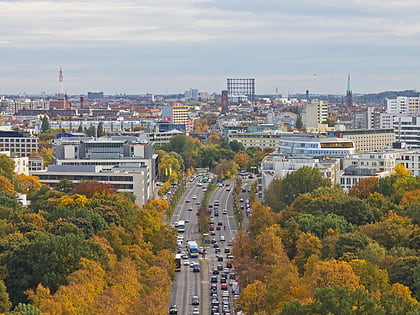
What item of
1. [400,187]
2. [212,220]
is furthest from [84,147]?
[400,187]

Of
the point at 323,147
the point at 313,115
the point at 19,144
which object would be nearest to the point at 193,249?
the point at 323,147

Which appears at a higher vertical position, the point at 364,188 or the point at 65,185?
the point at 364,188

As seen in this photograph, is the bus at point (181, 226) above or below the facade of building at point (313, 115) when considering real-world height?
below

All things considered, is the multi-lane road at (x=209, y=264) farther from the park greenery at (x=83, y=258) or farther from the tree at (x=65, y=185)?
the tree at (x=65, y=185)

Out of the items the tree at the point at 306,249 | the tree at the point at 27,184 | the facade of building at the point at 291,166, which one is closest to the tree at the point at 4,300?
the tree at the point at 306,249

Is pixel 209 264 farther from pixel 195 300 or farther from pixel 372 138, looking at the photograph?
→ pixel 372 138

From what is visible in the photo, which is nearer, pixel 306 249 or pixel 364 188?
pixel 306 249

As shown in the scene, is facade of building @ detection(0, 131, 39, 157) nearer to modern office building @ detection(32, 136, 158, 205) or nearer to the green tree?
modern office building @ detection(32, 136, 158, 205)

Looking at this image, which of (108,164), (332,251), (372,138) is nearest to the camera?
(332,251)

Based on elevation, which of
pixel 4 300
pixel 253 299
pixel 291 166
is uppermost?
pixel 291 166

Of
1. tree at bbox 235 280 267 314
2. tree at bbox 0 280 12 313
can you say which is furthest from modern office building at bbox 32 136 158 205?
tree at bbox 0 280 12 313
